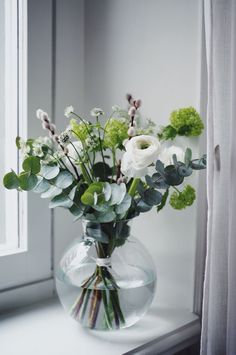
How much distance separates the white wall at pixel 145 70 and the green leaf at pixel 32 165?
0.34 metres

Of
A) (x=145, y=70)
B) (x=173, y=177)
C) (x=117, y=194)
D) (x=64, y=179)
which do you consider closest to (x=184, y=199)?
(x=173, y=177)

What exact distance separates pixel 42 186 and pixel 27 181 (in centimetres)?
4

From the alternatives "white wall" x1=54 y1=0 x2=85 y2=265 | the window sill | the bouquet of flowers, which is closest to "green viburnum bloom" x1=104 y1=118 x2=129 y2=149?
the bouquet of flowers

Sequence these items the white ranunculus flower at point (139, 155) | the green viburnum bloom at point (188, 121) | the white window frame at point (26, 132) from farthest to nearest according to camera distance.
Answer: the white window frame at point (26, 132)
the green viburnum bloom at point (188, 121)
the white ranunculus flower at point (139, 155)

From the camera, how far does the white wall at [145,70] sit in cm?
101

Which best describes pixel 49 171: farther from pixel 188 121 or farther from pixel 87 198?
pixel 188 121

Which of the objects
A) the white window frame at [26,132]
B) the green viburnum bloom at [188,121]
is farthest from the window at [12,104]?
the green viburnum bloom at [188,121]

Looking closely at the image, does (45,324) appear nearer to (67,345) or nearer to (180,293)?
(67,345)

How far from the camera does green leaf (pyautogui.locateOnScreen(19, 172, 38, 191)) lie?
87cm

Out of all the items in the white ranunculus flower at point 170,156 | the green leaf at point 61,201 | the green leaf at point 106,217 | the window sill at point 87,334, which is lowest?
the window sill at point 87,334

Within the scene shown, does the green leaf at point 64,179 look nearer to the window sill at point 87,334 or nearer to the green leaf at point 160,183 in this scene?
the green leaf at point 160,183

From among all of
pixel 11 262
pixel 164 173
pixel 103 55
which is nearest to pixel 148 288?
pixel 164 173

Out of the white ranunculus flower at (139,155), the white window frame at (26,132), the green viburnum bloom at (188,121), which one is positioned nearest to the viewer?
the white ranunculus flower at (139,155)

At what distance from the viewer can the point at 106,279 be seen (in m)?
0.92
